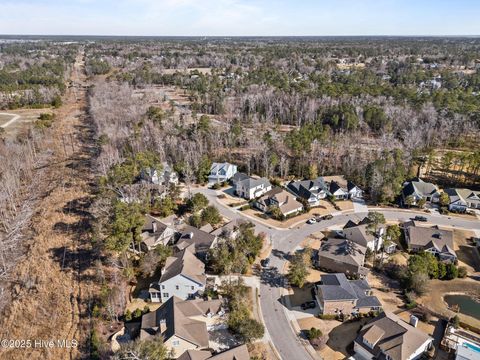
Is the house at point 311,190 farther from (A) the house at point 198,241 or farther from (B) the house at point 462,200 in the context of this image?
(A) the house at point 198,241

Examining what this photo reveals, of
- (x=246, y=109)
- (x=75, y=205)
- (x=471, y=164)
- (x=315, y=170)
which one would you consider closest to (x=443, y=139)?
(x=471, y=164)

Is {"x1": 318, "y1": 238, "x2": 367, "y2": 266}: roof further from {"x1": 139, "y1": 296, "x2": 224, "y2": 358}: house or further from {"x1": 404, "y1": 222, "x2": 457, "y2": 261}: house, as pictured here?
{"x1": 139, "y1": 296, "x2": 224, "y2": 358}: house

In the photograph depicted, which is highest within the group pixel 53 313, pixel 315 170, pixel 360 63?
pixel 360 63

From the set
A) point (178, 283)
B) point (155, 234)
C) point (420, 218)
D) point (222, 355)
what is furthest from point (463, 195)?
point (222, 355)

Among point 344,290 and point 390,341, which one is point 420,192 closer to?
point 344,290

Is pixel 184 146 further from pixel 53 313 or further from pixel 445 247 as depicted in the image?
pixel 445 247

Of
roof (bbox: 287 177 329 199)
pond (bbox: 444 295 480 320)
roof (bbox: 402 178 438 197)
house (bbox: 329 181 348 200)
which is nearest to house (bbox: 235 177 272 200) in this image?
roof (bbox: 287 177 329 199)
